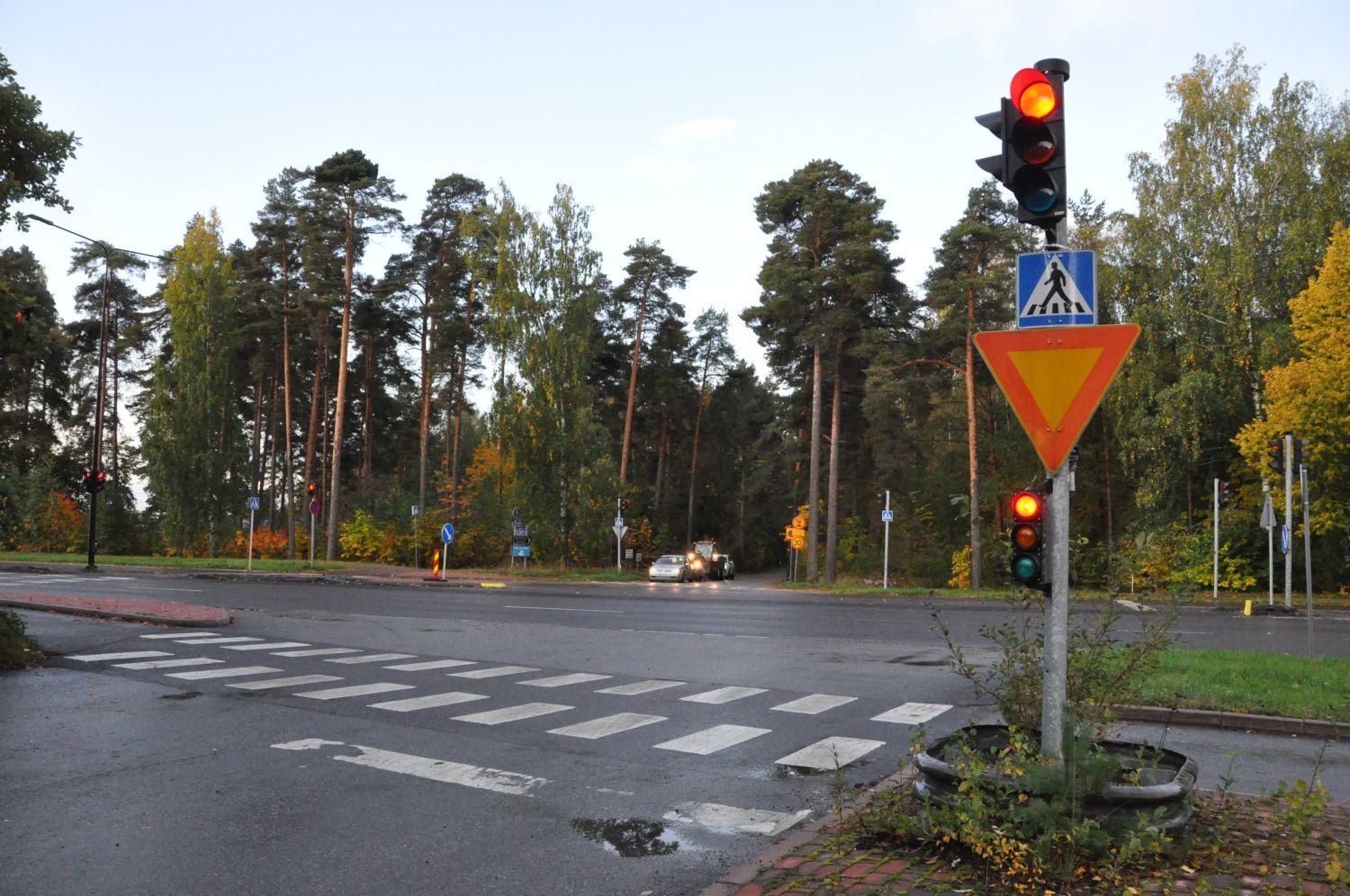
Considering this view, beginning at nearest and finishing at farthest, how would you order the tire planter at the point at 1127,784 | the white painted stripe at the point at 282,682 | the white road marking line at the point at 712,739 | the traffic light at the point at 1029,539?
the tire planter at the point at 1127,784 → the traffic light at the point at 1029,539 → the white road marking line at the point at 712,739 → the white painted stripe at the point at 282,682

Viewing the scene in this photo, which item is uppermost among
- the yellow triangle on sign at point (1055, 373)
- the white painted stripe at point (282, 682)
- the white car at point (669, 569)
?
the yellow triangle on sign at point (1055, 373)

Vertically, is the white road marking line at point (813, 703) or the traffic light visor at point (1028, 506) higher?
the traffic light visor at point (1028, 506)

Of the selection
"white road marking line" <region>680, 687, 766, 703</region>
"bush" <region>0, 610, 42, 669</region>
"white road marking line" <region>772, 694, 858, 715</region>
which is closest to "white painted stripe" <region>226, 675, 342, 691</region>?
"bush" <region>0, 610, 42, 669</region>

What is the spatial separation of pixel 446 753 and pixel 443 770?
2.00 ft

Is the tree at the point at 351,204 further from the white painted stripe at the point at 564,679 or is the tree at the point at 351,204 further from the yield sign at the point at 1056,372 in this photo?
the yield sign at the point at 1056,372

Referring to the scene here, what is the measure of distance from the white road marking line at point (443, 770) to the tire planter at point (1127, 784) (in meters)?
2.83

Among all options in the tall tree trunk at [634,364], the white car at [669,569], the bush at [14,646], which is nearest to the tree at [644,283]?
the tall tree trunk at [634,364]

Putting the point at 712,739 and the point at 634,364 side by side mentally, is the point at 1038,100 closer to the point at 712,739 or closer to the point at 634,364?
the point at 712,739

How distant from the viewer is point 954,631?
737 inches

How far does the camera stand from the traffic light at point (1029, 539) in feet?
17.2

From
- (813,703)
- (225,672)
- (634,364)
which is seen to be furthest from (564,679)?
(634,364)

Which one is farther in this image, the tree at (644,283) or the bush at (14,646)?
the tree at (644,283)

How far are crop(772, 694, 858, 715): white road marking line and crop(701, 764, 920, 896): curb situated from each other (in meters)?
3.35

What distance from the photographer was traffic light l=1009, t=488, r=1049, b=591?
5.24 m
